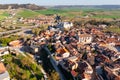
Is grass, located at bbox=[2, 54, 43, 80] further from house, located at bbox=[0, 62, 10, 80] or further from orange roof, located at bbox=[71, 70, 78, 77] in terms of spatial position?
orange roof, located at bbox=[71, 70, 78, 77]

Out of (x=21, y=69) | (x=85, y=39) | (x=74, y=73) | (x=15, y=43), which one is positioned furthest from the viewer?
(x=85, y=39)

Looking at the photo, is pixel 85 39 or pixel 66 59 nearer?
pixel 66 59

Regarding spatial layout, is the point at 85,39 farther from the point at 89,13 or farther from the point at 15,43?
the point at 89,13

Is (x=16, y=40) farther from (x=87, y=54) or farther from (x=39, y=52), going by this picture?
(x=87, y=54)

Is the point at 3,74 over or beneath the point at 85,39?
over

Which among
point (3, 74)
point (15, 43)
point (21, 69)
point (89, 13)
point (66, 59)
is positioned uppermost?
point (3, 74)

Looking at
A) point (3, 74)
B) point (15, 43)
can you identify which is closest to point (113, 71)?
point (3, 74)

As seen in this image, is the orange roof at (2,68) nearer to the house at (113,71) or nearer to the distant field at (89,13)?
the house at (113,71)

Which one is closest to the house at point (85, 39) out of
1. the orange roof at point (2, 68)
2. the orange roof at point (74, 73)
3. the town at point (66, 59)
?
the town at point (66, 59)

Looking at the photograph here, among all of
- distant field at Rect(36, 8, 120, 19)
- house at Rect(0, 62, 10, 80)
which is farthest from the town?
distant field at Rect(36, 8, 120, 19)

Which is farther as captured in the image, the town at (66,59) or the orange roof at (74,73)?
the town at (66,59)

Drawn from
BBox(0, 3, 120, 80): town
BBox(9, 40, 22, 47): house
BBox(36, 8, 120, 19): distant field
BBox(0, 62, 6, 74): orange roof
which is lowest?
BBox(36, 8, 120, 19): distant field

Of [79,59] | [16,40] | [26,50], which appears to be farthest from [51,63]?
[16,40]
